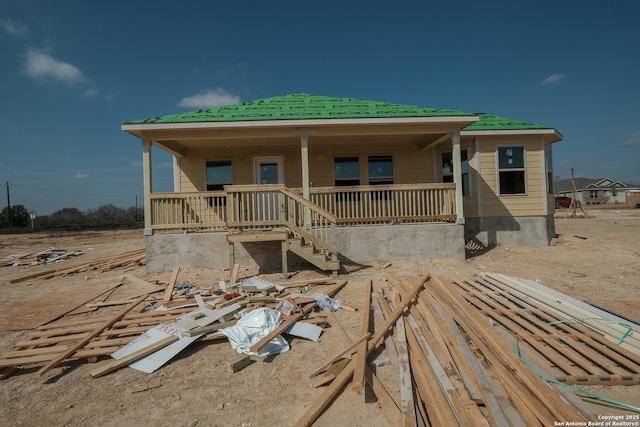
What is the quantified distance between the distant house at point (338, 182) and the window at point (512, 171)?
0.03m

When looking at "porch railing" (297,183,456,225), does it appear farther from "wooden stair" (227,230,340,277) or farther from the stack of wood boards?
the stack of wood boards

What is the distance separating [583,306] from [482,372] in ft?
8.93

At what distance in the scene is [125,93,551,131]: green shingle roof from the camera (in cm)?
827

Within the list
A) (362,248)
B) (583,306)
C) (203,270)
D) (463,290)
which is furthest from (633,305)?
(203,270)

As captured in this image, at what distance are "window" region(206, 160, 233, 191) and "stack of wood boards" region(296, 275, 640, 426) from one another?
7.49 m

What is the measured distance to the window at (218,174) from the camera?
10.6 m

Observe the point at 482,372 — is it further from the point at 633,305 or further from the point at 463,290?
the point at 633,305

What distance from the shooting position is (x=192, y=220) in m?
9.16

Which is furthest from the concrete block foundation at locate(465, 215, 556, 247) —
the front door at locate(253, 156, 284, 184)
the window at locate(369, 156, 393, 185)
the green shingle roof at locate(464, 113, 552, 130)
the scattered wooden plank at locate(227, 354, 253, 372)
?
the scattered wooden plank at locate(227, 354, 253, 372)

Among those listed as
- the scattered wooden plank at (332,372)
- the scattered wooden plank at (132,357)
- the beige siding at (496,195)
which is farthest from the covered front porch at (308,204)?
the scattered wooden plank at (332,372)

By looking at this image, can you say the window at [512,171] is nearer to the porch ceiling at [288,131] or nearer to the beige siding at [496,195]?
the beige siding at [496,195]

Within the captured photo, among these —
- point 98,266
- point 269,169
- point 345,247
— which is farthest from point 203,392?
point 98,266

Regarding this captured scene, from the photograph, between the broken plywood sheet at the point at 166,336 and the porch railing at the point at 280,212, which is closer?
the broken plywood sheet at the point at 166,336

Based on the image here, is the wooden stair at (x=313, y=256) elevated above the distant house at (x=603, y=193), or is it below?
below
